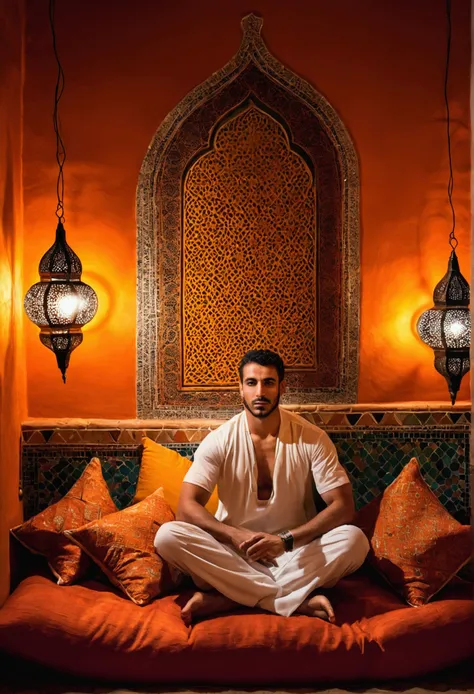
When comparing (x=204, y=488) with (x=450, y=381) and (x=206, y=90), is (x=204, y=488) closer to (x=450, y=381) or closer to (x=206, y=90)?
(x=450, y=381)

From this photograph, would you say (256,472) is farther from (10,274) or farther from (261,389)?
(10,274)

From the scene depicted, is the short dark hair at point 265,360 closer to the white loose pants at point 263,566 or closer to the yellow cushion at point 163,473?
the yellow cushion at point 163,473

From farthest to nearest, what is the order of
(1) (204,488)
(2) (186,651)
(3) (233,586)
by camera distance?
(1) (204,488), (3) (233,586), (2) (186,651)

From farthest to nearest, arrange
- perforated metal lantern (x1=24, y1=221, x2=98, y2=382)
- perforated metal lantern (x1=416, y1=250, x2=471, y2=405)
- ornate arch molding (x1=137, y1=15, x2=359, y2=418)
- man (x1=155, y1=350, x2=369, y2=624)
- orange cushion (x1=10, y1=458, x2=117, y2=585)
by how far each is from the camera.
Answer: ornate arch molding (x1=137, y1=15, x2=359, y2=418) → perforated metal lantern (x1=416, y1=250, x2=471, y2=405) → perforated metal lantern (x1=24, y1=221, x2=98, y2=382) → orange cushion (x1=10, y1=458, x2=117, y2=585) → man (x1=155, y1=350, x2=369, y2=624)

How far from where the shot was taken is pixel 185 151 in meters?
5.24

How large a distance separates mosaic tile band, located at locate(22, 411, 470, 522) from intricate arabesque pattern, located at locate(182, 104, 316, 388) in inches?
19.5

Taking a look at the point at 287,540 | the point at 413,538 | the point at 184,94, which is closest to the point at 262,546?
the point at 287,540

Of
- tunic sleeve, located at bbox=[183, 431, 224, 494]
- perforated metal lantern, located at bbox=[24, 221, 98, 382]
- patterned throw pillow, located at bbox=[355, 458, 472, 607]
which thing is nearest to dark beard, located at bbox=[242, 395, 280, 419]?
tunic sleeve, located at bbox=[183, 431, 224, 494]

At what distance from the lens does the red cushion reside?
384cm

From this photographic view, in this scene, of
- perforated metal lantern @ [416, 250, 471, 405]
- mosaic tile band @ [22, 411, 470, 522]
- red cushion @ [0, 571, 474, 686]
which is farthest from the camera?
mosaic tile band @ [22, 411, 470, 522]

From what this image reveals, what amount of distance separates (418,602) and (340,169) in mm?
2633

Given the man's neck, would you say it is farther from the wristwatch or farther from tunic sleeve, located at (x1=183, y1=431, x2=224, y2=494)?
the wristwatch

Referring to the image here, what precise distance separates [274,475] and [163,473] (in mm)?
753

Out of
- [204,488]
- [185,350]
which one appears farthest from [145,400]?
[204,488]
